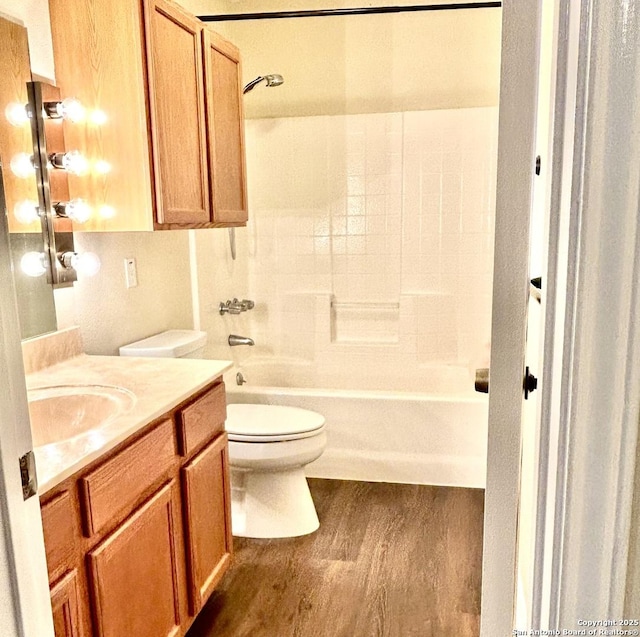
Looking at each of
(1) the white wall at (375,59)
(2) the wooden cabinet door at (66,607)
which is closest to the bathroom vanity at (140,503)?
(2) the wooden cabinet door at (66,607)

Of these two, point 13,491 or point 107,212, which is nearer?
point 13,491

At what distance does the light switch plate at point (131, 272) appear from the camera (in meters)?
2.37

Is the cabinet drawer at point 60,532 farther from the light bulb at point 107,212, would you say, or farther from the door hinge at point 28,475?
the light bulb at point 107,212

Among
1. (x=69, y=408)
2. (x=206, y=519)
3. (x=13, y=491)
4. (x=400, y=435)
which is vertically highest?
(x=13, y=491)

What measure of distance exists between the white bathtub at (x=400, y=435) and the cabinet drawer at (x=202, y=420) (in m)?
1.11

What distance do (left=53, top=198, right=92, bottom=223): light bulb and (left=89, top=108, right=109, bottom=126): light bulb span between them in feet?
0.81

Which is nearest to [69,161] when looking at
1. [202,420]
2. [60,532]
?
[202,420]

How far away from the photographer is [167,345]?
92.4 inches

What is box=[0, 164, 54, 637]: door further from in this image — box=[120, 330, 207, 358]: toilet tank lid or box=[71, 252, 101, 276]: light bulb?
box=[120, 330, 207, 358]: toilet tank lid

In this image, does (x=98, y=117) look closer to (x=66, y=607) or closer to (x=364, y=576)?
(x=66, y=607)

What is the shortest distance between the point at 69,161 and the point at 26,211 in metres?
0.20

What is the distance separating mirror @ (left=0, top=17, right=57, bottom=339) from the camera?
173 cm

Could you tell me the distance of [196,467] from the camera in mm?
1787

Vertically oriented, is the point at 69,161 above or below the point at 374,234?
above
